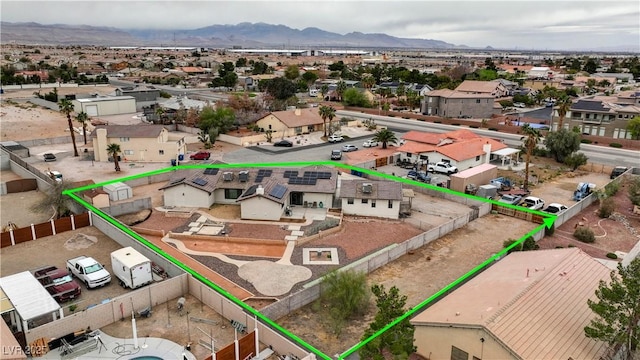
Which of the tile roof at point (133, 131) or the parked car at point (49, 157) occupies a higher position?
the tile roof at point (133, 131)

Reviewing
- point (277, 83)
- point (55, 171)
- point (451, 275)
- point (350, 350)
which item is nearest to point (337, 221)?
point (451, 275)

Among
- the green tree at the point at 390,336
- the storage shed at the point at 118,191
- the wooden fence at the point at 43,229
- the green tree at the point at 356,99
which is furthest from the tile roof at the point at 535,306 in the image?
the green tree at the point at 356,99

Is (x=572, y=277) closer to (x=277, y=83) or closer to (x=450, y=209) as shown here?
(x=450, y=209)

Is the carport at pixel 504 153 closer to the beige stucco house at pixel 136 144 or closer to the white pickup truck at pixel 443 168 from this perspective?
the white pickup truck at pixel 443 168

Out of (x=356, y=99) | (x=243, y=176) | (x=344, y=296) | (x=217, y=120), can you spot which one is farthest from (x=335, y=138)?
(x=344, y=296)

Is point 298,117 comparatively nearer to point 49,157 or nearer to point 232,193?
point 232,193

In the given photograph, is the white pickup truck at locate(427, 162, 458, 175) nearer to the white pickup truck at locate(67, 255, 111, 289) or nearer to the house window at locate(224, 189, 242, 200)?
the house window at locate(224, 189, 242, 200)
